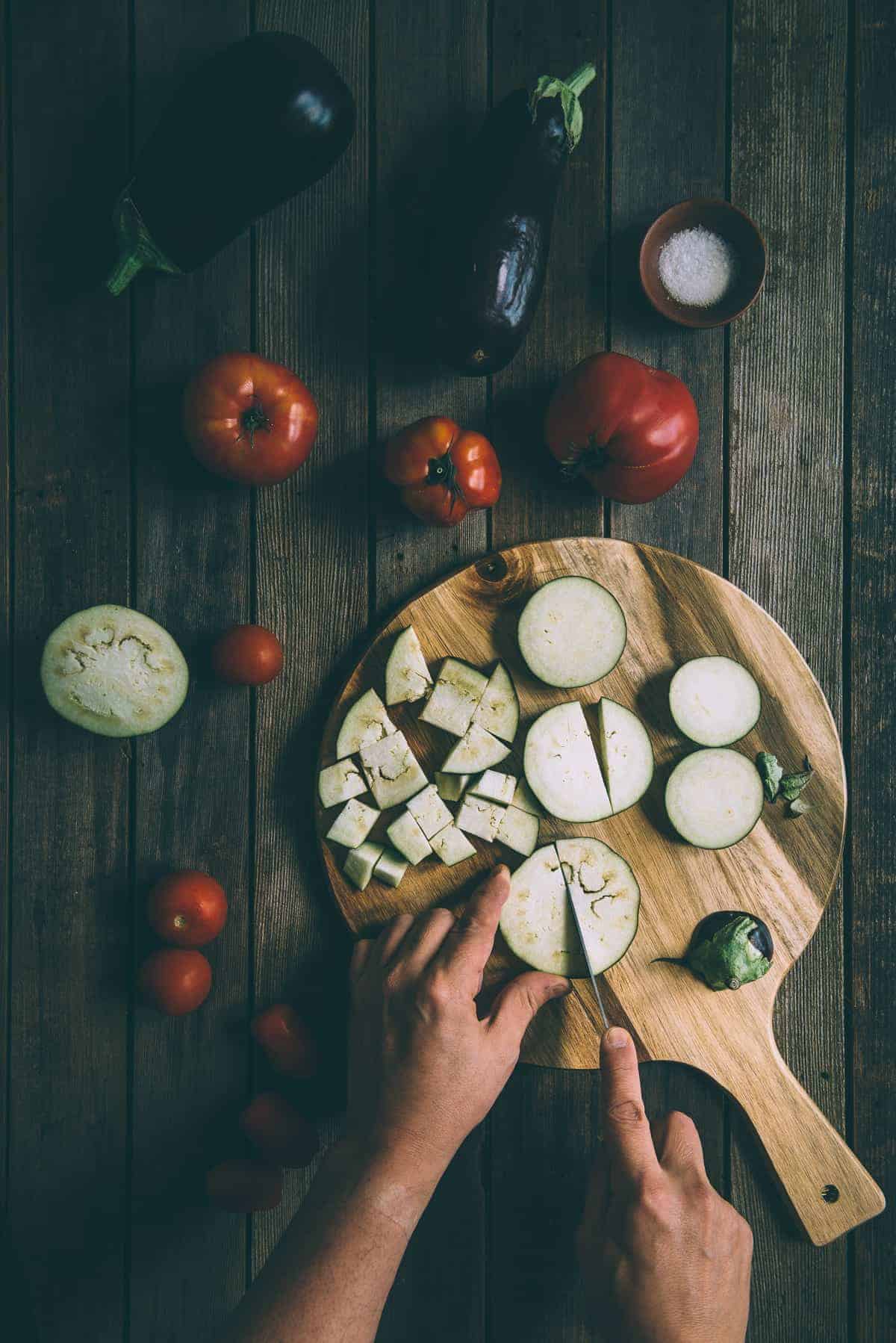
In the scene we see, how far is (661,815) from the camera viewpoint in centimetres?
185

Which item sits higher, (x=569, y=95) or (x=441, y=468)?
(x=569, y=95)

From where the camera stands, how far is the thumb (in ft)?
5.69

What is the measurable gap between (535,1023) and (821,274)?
70.1 inches

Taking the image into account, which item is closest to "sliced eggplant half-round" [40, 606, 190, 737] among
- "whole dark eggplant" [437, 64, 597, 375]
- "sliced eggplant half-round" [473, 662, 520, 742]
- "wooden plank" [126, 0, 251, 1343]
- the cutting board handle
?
"wooden plank" [126, 0, 251, 1343]

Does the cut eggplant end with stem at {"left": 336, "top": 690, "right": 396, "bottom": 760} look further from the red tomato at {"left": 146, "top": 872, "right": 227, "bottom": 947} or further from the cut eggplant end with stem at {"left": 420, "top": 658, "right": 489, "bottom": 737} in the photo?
the red tomato at {"left": 146, "top": 872, "right": 227, "bottom": 947}

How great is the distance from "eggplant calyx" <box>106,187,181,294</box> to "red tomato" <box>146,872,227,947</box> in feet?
4.05

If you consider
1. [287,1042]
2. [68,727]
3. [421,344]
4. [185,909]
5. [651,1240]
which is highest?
[421,344]

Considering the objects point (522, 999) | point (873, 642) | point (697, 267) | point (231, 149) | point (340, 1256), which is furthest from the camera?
point (873, 642)

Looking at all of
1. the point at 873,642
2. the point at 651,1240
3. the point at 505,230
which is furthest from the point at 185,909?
the point at 873,642

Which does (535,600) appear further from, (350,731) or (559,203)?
(559,203)

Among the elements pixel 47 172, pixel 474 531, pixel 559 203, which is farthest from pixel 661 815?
pixel 47 172

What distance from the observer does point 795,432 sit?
76.4 inches

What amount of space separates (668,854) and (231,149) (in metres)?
1.67

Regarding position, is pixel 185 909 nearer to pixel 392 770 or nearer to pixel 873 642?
pixel 392 770
